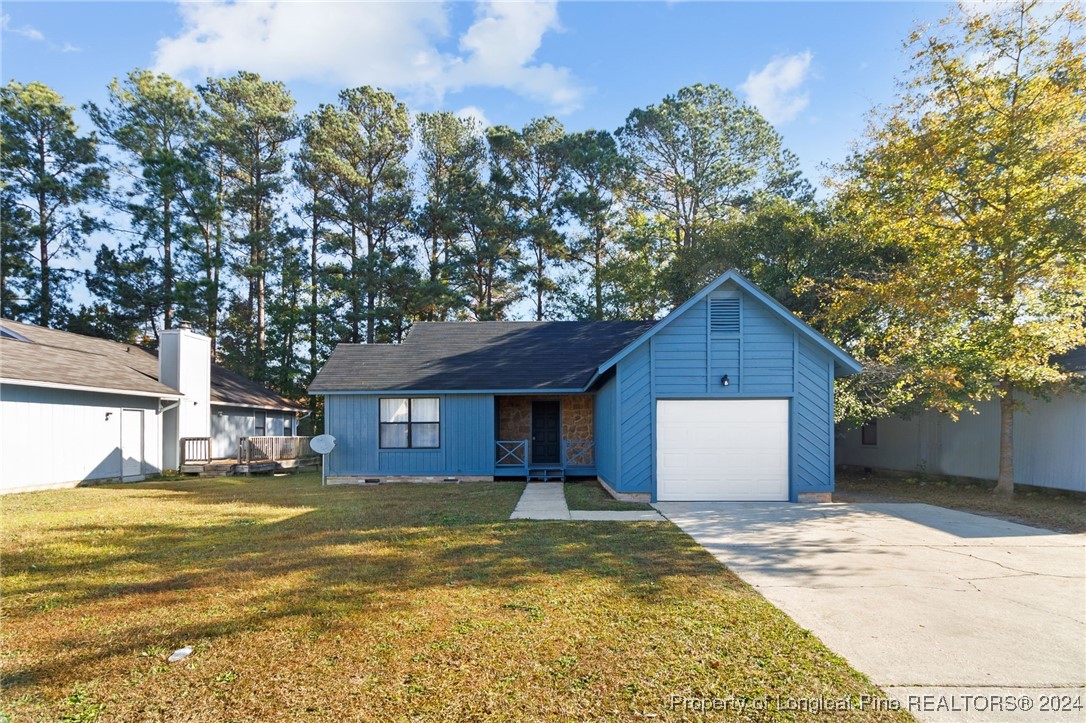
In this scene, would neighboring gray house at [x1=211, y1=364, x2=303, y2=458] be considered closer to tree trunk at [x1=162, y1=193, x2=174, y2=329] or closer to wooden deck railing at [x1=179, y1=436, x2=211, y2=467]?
wooden deck railing at [x1=179, y1=436, x2=211, y2=467]

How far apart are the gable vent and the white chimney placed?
52.5 feet

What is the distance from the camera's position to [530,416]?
15969 mm

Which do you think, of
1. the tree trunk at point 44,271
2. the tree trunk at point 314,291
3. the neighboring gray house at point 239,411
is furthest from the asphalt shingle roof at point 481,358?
the tree trunk at point 44,271

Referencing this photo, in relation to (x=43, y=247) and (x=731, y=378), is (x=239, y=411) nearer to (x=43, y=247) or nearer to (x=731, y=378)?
(x=43, y=247)

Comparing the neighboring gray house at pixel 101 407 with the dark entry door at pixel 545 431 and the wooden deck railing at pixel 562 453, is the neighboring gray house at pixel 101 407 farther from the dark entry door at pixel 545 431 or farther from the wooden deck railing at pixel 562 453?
the dark entry door at pixel 545 431

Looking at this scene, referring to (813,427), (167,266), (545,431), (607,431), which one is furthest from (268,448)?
(813,427)

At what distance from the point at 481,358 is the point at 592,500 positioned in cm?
648

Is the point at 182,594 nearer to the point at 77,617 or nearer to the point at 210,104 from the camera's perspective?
the point at 77,617

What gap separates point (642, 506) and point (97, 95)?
3251 cm

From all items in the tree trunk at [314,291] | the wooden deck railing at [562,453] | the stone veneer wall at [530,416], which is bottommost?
the wooden deck railing at [562,453]

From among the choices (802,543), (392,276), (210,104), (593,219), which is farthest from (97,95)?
(802,543)

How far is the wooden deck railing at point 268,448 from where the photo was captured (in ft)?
57.6

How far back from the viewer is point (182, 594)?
5121 millimetres

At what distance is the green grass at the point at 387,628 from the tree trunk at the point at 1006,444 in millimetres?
9117
